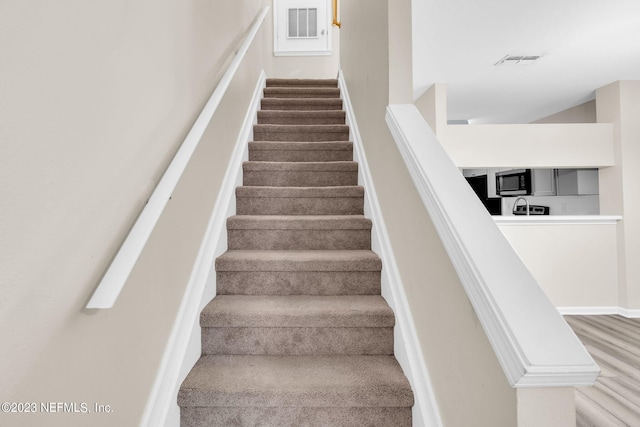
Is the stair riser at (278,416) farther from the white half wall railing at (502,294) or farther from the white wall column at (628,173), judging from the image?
the white wall column at (628,173)

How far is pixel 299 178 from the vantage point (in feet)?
7.56

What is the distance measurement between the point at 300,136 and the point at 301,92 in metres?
1.03

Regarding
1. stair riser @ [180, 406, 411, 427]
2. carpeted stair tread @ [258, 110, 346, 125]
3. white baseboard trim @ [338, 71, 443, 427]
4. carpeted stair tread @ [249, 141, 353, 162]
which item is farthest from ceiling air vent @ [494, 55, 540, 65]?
stair riser @ [180, 406, 411, 427]

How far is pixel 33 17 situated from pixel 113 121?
262 millimetres

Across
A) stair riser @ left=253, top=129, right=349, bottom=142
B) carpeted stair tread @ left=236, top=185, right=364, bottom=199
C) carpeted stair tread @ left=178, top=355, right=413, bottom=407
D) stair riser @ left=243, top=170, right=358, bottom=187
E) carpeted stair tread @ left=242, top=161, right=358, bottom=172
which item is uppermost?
stair riser @ left=253, top=129, right=349, bottom=142

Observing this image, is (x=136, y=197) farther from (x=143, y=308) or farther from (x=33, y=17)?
(x=33, y=17)

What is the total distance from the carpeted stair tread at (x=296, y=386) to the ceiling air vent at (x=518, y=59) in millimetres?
3375

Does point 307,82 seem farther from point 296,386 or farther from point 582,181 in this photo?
point 582,181

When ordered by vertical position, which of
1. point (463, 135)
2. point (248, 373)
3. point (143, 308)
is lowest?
point (248, 373)

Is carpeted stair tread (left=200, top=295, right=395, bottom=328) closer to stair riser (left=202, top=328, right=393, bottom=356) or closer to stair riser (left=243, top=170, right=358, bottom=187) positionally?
stair riser (left=202, top=328, right=393, bottom=356)

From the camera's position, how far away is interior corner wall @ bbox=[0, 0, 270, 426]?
0.58 m

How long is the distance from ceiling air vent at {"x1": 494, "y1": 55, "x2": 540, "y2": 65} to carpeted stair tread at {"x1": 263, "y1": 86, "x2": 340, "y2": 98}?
1.74 meters

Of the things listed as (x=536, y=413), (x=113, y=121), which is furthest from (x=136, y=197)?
(x=536, y=413)

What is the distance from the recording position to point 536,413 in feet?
2.06
